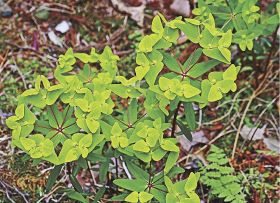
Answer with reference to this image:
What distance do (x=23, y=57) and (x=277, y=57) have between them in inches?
48.1

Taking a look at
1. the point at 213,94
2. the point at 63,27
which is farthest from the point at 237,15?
the point at 63,27

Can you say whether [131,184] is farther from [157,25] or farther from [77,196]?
[157,25]

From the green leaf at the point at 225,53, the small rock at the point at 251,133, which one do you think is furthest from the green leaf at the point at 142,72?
the small rock at the point at 251,133

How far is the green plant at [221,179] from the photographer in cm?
230

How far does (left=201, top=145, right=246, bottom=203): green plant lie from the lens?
7.56 feet

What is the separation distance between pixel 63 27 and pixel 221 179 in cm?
122

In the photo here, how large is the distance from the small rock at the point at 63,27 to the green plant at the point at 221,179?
1059 mm

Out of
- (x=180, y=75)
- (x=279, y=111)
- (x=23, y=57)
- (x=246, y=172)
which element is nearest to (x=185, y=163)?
(x=246, y=172)

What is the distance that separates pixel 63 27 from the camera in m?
3.11

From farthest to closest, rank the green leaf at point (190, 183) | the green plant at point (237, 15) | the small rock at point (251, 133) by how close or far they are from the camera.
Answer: the small rock at point (251, 133) < the green plant at point (237, 15) < the green leaf at point (190, 183)

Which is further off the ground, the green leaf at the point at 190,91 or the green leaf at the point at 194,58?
the green leaf at the point at 194,58

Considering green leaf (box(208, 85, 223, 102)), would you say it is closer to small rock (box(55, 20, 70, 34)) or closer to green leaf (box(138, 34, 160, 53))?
green leaf (box(138, 34, 160, 53))

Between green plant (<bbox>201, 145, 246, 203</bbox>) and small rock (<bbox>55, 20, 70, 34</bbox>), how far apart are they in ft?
3.47

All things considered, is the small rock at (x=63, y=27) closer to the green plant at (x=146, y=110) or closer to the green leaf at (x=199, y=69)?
the green plant at (x=146, y=110)
